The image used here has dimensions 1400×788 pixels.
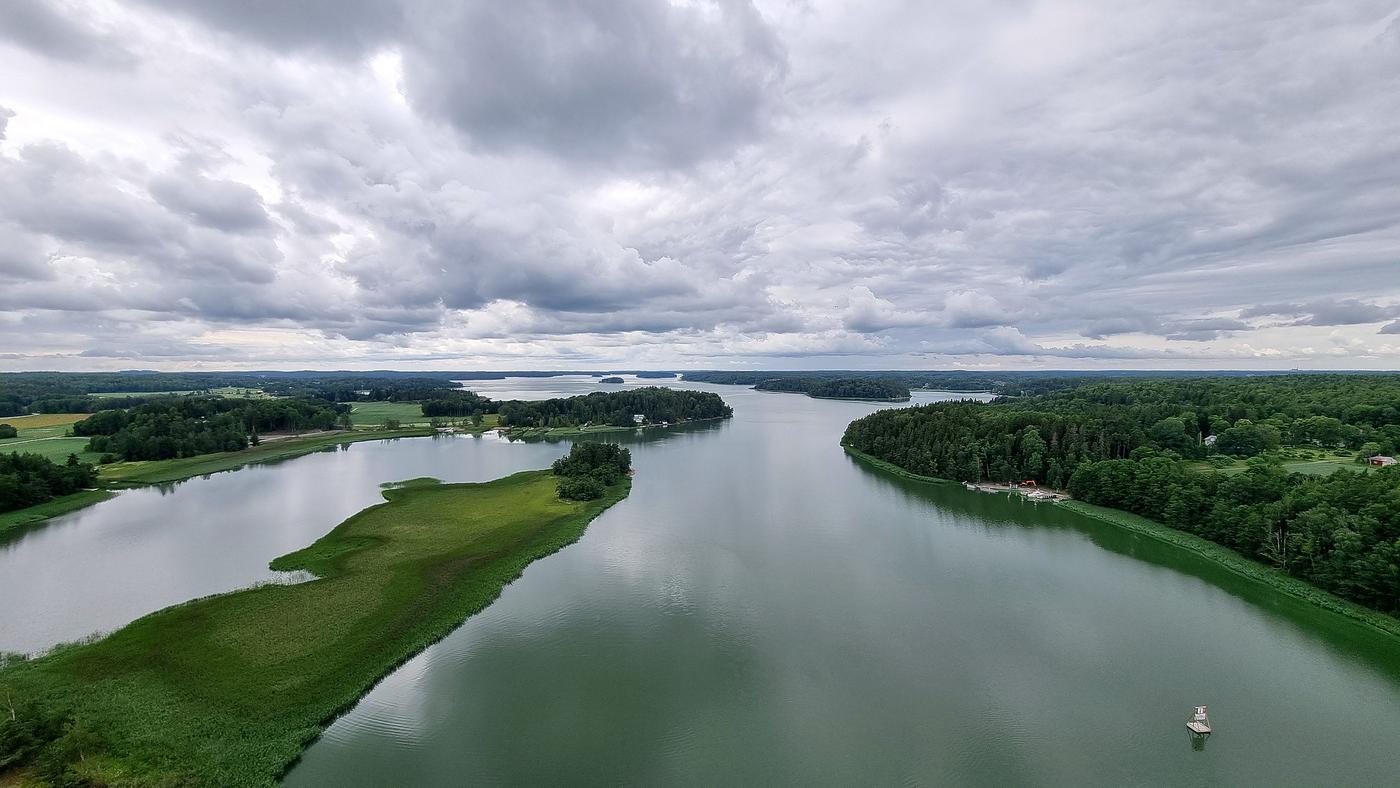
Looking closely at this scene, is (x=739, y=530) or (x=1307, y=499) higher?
(x=1307, y=499)

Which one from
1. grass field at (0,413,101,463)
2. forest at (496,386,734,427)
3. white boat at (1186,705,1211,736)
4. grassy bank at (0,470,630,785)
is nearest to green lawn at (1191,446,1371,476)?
white boat at (1186,705,1211,736)

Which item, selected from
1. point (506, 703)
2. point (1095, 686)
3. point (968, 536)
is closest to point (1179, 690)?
point (1095, 686)

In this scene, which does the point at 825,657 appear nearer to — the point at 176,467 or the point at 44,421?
the point at 176,467

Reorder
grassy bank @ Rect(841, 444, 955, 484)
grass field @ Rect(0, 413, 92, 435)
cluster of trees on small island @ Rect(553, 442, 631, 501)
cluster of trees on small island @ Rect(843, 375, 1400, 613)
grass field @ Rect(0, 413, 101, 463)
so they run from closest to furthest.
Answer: cluster of trees on small island @ Rect(843, 375, 1400, 613), cluster of trees on small island @ Rect(553, 442, 631, 501), grassy bank @ Rect(841, 444, 955, 484), grass field @ Rect(0, 413, 101, 463), grass field @ Rect(0, 413, 92, 435)

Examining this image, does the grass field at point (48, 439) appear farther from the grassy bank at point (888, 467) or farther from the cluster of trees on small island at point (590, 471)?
the grassy bank at point (888, 467)

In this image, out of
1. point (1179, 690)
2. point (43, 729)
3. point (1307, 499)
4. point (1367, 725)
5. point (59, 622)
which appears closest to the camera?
point (43, 729)

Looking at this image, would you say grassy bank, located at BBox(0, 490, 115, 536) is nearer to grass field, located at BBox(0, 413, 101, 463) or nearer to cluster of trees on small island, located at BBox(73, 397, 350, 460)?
grass field, located at BBox(0, 413, 101, 463)

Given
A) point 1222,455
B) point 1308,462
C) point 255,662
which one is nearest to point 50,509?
point 255,662

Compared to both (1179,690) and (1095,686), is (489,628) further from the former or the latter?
(1179,690)
